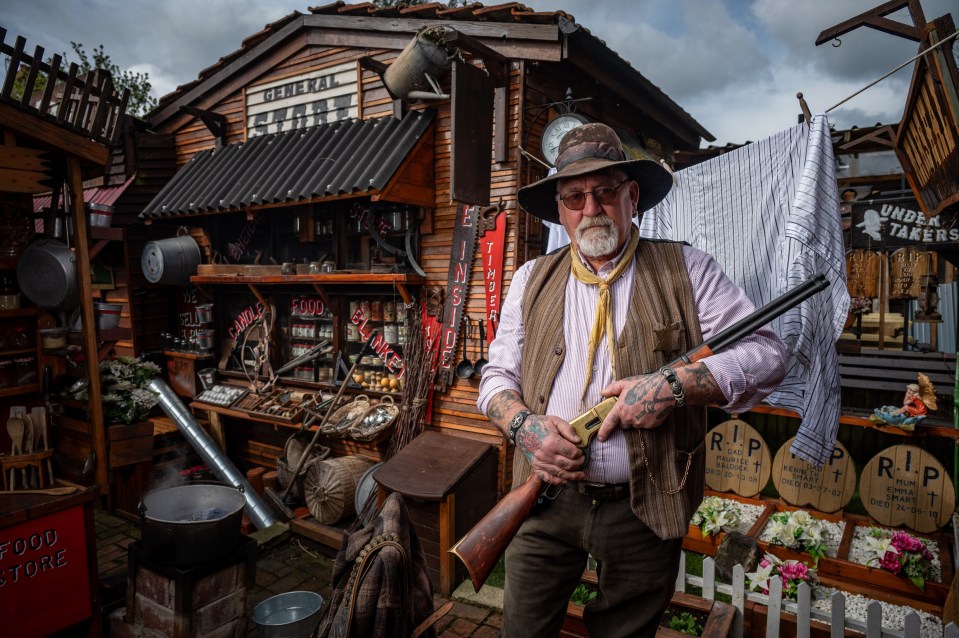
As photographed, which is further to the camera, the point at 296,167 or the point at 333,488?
the point at 296,167

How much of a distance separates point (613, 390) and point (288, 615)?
337 cm

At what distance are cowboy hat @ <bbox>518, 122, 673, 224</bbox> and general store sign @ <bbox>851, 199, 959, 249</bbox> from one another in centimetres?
688

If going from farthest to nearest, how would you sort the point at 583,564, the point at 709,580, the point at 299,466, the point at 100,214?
the point at 100,214, the point at 299,466, the point at 709,580, the point at 583,564

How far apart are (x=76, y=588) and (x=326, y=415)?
294 centimetres

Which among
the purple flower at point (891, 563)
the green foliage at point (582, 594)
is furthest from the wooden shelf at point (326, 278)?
the purple flower at point (891, 563)

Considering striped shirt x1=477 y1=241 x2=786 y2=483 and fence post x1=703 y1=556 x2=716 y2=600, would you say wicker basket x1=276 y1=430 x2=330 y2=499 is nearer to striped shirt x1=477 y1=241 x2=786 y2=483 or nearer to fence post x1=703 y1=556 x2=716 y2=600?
fence post x1=703 y1=556 x2=716 y2=600

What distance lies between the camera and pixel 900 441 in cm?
550

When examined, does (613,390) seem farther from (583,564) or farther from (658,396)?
(583,564)

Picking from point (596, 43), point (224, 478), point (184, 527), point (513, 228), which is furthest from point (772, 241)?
point (224, 478)

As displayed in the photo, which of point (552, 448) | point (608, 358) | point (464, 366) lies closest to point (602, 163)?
point (608, 358)

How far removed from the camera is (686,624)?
3.73 metres

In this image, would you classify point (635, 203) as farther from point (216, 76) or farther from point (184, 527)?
point (216, 76)

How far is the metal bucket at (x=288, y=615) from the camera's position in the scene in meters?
3.68

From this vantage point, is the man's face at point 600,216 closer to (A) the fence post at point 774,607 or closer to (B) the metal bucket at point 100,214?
(A) the fence post at point 774,607
